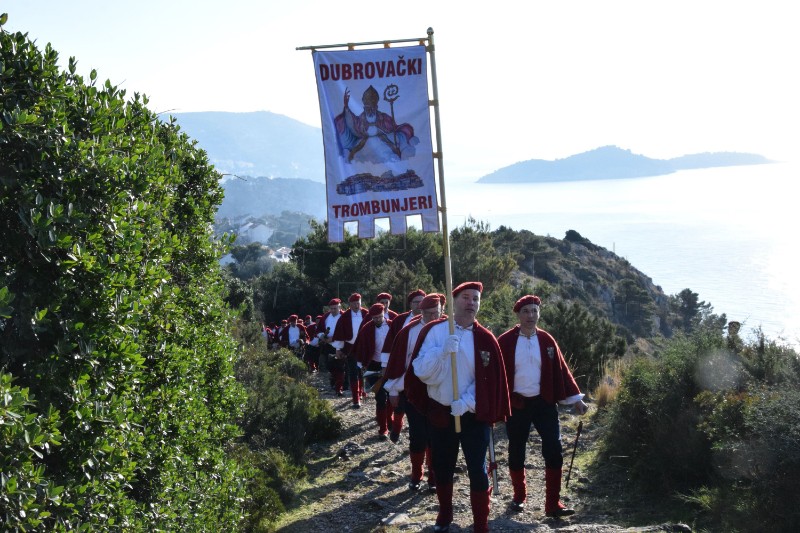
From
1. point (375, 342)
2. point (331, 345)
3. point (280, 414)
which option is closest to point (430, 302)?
point (280, 414)

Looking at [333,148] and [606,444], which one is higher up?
[333,148]

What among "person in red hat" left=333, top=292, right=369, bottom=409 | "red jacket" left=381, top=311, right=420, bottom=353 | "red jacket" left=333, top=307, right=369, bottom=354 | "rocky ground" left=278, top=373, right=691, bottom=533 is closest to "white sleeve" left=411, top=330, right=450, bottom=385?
"rocky ground" left=278, top=373, right=691, bottom=533

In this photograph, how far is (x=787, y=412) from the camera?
19.9 ft

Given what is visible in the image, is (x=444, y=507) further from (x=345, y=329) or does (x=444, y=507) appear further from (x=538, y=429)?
(x=345, y=329)

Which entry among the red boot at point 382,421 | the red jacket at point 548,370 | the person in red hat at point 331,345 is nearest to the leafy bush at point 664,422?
the red jacket at point 548,370

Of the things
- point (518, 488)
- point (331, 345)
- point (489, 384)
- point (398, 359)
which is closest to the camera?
point (489, 384)

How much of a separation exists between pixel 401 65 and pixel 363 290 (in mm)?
19751

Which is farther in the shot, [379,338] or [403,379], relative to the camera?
[379,338]

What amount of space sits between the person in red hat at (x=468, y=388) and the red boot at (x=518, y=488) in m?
1.14

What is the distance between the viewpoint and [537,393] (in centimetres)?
735

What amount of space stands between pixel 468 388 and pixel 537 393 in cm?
123

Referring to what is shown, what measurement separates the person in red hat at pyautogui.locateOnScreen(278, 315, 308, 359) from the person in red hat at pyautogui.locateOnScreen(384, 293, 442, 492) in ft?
39.6

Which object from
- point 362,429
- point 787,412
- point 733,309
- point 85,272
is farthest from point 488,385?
point 733,309

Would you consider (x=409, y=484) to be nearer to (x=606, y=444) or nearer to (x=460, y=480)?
(x=460, y=480)
